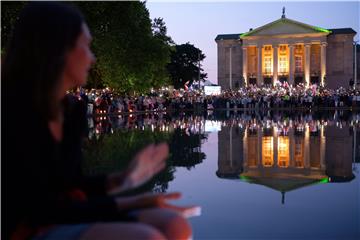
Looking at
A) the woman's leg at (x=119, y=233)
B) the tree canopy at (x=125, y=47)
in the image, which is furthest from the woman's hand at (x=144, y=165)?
the tree canopy at (x=125, y=47)

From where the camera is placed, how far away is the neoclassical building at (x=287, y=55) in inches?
3755

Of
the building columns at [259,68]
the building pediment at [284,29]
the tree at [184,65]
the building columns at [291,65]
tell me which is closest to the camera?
the building pediment at [284,29]

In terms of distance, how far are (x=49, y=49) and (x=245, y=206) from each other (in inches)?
196

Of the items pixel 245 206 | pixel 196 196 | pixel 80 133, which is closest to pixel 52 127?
pixel 80 133

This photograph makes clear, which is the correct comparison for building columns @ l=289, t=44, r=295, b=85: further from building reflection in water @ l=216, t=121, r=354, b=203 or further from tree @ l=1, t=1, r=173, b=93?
building reflection in water @ l=216, t=121, r=354, b=203

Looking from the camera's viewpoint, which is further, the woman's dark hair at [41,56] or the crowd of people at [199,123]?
the crowd of people at [199,123]

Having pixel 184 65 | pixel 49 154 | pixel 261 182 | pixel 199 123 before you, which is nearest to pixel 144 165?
pixel 49 154

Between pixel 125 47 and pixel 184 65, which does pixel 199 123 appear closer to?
pixel 125 47

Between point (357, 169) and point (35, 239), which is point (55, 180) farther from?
point (357, 169)

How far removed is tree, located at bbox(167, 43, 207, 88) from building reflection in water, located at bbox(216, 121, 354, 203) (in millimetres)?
84740

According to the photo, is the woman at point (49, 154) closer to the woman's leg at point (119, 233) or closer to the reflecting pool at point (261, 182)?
the woman's leg at point (119, 233)

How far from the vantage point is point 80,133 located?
7.75 feet

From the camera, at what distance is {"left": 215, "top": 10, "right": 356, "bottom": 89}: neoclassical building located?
9538cm

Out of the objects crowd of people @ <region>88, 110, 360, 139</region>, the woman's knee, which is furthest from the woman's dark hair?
crowd of people @ <region>88, 110, 360, 139</region>
